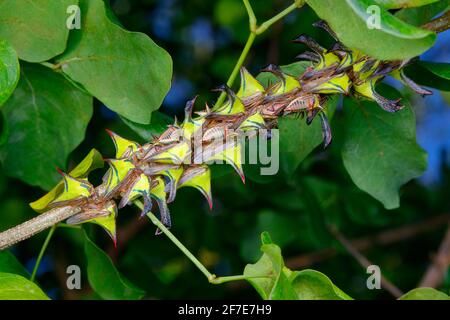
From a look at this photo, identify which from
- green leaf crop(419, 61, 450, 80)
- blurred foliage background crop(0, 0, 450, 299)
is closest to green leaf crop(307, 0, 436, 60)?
green leaf crop(419, 61, 450, 80)

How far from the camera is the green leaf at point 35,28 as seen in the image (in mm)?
790

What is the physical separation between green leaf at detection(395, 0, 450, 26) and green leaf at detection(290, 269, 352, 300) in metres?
0.32

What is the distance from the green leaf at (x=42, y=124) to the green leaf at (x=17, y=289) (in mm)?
257

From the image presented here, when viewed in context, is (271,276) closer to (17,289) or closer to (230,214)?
(17,289)

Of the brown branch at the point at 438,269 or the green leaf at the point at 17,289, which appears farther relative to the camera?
the brown branch at the point at 438,269

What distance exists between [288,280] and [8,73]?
321 millimetres

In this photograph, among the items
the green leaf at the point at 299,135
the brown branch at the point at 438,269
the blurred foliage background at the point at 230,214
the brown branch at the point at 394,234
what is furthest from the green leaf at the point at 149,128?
the brown branch at the point at 394,234

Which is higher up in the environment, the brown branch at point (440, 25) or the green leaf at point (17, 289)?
the brown branch at point (440, 25)

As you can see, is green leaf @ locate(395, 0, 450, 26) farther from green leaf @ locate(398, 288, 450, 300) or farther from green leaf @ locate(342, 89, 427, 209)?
green leaf @ locate(398, 288, 450, 300)

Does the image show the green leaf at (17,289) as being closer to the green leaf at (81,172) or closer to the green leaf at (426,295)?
the green leaf at (81,172)

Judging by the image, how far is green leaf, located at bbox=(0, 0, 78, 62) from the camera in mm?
790

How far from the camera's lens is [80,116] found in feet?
2.96

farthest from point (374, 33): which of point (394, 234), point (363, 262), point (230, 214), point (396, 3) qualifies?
point (394, 234)

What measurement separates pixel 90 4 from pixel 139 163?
21cm
